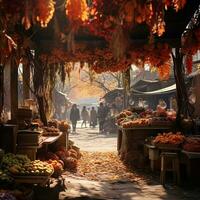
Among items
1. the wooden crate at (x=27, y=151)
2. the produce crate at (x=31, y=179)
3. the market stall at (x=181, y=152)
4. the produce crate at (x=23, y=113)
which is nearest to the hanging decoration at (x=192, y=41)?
the market stall at (x=181, y=152)

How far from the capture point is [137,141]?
15.4 metres

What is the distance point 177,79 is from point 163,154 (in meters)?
3.10

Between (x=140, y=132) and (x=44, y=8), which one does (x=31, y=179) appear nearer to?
(x=44, y=8)

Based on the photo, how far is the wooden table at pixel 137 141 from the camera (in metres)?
14.9

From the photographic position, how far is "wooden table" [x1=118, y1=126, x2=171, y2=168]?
587 inches

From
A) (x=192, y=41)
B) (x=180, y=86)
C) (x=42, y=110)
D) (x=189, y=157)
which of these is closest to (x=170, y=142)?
(x=189, y=157)

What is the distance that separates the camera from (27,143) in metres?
9.29

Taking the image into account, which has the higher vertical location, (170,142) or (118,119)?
(118,119)

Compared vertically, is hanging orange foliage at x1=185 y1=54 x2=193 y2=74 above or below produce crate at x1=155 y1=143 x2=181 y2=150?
above

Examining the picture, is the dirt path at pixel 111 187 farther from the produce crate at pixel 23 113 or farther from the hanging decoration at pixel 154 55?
the hanging decoration at pixel 154 55

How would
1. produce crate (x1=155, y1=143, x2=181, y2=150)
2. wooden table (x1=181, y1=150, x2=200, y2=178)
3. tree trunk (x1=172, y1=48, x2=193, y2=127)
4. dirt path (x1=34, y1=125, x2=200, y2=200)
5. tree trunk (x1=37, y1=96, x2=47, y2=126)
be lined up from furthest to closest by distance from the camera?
1. tree trunk (x1=37, y1=96, x2=47, y2=126)
2. tree trunk (x1=172, y1=48, x2=193, y2=127)
3. produce crate (x1=155, y1=143, x2=181, y2=150)
4. wooden table (x1=181, y1=150, x2=200, y2=178)
5. dirt path (x1=34, y1=125, x2=200, y2=200)

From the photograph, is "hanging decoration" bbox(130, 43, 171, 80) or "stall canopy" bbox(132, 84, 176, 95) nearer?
"hanging decoration" bbox(130, 43, 171, 80)

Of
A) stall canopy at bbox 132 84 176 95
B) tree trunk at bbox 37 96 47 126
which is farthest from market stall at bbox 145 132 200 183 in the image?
stall canopy at bbox 132 84 176 95

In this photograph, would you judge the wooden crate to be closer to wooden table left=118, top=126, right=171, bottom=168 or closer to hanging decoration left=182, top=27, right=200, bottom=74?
hanging decoration left=182, top=27, right=200, bottom=74
